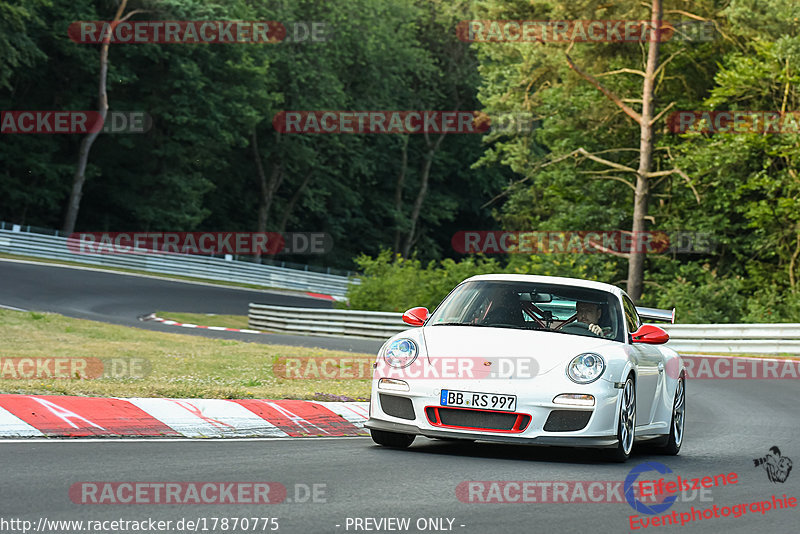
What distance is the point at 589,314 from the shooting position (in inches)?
→ 390

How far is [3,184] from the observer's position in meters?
54.3

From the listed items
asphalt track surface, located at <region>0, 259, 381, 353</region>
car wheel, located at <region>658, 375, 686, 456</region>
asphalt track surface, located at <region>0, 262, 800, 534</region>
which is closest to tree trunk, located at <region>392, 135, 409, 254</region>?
asphalt track surface, located at <region>0, 259, 381, 353</region>

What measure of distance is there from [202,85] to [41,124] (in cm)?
773

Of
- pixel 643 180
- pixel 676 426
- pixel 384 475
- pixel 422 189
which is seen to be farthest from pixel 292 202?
pixel 384 475

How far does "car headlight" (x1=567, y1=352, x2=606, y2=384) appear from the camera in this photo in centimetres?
861

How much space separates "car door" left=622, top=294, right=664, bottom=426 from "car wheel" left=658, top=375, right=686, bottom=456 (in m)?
0.39

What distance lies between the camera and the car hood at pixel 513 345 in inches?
343

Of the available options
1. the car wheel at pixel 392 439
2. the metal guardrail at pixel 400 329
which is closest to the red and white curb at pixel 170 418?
the car wheel at pixel 392 439

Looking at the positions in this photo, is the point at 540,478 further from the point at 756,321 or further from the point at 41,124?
the point at 41,124

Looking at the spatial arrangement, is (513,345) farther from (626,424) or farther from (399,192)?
(399,192)

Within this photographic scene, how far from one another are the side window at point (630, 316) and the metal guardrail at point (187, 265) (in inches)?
1432

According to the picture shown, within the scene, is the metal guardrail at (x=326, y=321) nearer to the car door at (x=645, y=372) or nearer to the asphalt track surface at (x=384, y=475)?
the asphalt track surface at (x=384, y=475)

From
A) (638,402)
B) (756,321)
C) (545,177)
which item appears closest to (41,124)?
(545,177)

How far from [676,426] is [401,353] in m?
2.87
